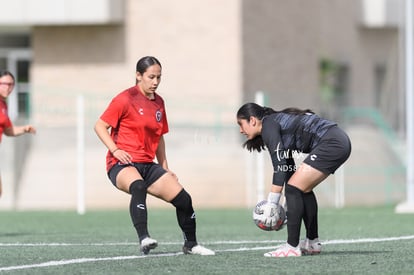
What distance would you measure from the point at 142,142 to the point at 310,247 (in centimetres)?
175

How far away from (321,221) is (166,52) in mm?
12505

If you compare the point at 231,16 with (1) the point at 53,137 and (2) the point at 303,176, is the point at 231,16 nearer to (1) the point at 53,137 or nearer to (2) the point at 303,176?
(1) the point at 53,137

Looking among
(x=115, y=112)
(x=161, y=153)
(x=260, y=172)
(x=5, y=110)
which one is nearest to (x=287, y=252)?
(x=161, y=153)

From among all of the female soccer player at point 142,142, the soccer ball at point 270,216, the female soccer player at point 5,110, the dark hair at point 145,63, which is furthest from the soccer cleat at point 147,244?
the female soccer player at point 5,110

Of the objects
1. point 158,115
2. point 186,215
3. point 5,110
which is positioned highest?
point 158,115

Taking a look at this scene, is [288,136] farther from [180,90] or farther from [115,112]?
[180,90]

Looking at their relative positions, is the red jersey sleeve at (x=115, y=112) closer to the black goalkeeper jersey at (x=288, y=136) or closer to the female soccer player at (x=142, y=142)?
the female soccer player at (x=142, y=142)

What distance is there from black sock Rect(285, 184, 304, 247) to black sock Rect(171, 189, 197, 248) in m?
0.91

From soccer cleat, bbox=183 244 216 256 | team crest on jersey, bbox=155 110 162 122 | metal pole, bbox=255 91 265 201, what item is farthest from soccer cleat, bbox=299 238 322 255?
metal pole, bbox=255 91 265 201

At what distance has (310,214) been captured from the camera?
10.8 m

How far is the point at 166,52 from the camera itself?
99.1 ft

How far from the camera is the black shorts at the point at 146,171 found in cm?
1073

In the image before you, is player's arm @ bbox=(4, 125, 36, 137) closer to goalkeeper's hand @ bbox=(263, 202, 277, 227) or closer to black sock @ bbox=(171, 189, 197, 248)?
black sock @ bbox=(171, 189, 197, 248)

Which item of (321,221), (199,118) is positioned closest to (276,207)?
(321,221)
